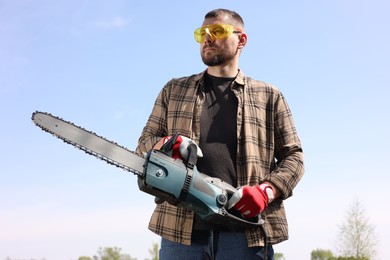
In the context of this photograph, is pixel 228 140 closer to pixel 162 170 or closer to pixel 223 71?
pixel 223 71

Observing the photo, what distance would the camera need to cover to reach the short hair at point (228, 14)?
3.87 metres

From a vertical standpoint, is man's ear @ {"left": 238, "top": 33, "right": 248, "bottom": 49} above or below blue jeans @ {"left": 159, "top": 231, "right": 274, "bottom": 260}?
above

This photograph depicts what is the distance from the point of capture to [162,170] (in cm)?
301

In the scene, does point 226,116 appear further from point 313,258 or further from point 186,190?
point 313,258

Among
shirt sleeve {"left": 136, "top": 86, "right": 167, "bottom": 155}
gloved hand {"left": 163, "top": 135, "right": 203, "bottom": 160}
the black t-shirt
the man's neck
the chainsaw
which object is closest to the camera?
the chainsaw

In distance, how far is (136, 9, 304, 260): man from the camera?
3.35 meters

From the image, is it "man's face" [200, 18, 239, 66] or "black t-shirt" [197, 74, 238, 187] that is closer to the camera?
"black t-shirt" [197, 74, 238, 187]

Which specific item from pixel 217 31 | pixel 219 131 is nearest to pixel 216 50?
pixel 217 31

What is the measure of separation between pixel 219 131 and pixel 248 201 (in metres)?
0.68

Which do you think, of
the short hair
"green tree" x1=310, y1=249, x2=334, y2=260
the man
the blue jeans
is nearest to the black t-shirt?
the man

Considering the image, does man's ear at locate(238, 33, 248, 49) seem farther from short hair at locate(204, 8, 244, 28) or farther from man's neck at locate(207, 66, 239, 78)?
man's neck at locate(207, 66, 239, 78)

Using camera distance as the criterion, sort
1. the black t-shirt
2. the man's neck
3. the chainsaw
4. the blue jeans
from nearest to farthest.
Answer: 1. the chainsaw
2. the blue jeans
3. the black t-shirt
4. the man's neck

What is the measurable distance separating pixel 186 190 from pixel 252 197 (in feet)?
1.60

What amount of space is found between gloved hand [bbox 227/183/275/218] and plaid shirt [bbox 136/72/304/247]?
0.22 m
